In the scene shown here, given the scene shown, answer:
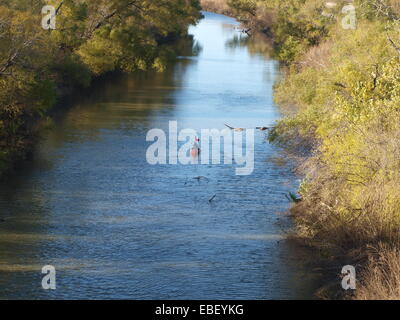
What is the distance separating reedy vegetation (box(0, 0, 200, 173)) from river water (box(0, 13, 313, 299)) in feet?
6.77

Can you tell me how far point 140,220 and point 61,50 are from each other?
26706 mm

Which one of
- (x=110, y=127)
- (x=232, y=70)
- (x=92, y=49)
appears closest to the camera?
(x=110, y=127)

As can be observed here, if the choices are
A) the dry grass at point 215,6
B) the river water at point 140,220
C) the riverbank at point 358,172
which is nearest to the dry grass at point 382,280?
the riverbank at point 358,172

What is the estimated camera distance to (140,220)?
2553cm

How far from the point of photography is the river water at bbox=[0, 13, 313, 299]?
20359mm

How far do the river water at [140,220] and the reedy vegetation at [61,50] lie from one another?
2.06 meters

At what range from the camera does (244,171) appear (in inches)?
1257

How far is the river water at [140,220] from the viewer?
20.4 meters

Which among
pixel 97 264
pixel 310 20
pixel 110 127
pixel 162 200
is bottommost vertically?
pixel 97 264

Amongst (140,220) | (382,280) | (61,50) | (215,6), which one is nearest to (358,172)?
(382,280)

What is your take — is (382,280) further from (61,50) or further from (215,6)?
(215,6)
